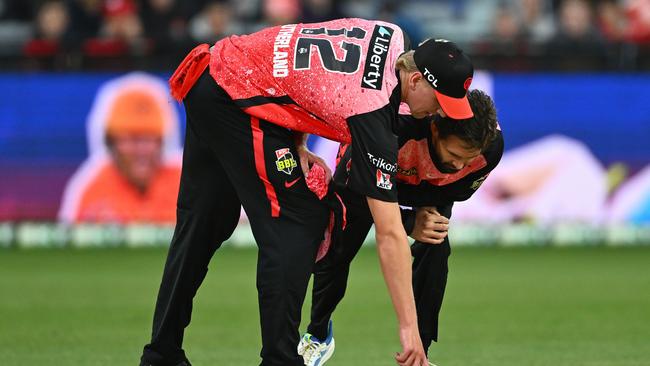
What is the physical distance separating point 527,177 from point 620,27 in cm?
361

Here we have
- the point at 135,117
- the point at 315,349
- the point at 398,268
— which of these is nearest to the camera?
the point at 398,268

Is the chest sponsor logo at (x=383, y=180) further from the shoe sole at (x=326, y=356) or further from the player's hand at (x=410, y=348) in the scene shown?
the shoe sole at (x=326, y=356)

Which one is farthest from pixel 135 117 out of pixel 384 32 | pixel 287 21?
pixel 384 32

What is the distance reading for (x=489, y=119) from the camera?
6.18m

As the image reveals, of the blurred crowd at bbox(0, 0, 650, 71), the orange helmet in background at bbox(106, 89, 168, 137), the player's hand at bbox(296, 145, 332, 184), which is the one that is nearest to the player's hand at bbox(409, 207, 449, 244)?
the player's hand at bbox(296, 145, 332, 184)

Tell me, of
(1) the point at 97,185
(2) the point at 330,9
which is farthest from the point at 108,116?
(2) the point at 330,9

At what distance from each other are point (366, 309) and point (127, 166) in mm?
4676

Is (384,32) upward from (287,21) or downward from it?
upward

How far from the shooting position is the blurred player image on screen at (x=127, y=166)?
45.2 feet

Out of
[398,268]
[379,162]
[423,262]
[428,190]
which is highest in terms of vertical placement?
[379,162]

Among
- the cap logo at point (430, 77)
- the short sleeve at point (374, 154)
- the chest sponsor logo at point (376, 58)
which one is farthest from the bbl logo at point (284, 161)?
the cap logo at point (430, 77)

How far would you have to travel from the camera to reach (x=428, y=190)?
6715 mm

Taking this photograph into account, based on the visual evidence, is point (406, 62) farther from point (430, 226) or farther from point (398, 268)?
point (430, 226)

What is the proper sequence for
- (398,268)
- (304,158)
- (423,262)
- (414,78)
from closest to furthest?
(398,268)
(414,78)
(304,158)
(423,262)
